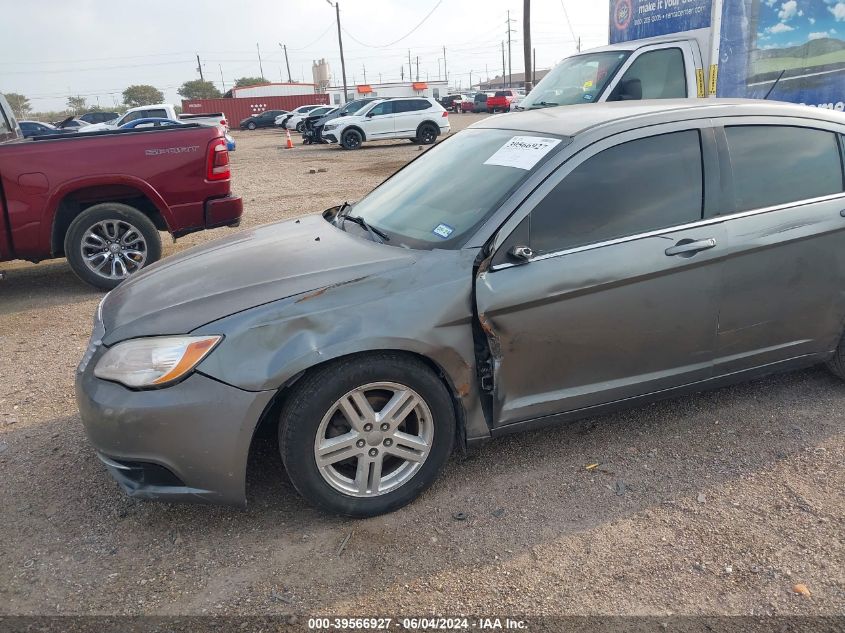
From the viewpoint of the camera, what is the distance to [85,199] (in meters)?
6.57

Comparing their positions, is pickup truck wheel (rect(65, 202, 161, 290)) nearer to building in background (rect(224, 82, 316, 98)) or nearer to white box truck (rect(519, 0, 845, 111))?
white box truck (rect(519, 0, 845, 111))

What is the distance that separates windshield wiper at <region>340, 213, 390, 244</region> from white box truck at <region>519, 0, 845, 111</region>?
523 cm

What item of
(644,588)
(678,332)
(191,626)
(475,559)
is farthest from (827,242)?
(191,626)

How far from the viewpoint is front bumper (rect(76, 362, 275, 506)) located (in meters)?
2.70

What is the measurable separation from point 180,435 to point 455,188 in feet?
5.83

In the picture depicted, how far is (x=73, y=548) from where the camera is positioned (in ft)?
9.53

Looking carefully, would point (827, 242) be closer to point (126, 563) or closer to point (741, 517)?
point (741, 517)

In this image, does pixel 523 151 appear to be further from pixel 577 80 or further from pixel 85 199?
pixel 577 80

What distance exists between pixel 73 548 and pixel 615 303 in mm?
2577

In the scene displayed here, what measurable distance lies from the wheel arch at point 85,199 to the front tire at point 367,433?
15.1 ft

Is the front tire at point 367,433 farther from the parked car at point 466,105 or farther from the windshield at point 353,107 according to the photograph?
the parked car at point 466,105

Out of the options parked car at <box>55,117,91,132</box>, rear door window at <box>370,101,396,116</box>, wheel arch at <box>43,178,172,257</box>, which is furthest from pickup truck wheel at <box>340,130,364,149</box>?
wheel arch at <box>43,178,172,257</box>

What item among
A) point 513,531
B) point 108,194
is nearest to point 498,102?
point 108,194

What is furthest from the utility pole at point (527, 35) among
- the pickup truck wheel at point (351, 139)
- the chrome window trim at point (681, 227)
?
the chrome window trim at point (681, 227)
